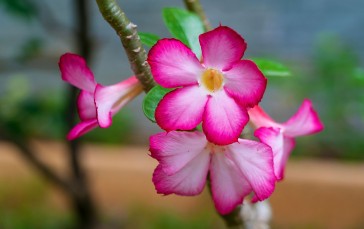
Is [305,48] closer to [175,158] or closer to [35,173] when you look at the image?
[35,173]

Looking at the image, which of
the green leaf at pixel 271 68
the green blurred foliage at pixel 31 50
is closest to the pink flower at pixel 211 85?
the green leaf at pixel 271 68

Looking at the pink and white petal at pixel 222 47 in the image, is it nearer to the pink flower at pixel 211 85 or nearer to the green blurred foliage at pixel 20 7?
the pink flower at pixel 211 85

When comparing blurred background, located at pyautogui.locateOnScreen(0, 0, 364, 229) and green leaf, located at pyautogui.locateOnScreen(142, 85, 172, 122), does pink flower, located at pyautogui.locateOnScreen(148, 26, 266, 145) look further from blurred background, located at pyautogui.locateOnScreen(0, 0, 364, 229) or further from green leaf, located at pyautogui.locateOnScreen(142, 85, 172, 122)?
blurred background, located at pyautogui.locateOnScreen(0, 0, 364, 229)

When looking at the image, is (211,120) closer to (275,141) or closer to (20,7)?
(275,141)

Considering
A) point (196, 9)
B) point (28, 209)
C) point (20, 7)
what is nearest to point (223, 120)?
point (196, 9)

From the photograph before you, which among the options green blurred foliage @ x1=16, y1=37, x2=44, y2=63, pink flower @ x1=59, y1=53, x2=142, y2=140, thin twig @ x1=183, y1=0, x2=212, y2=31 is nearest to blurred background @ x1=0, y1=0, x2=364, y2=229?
green blurred foliage @ x1=16, y1=37, x2=44, y2=63

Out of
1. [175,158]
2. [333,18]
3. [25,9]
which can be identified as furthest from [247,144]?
[333,18]
